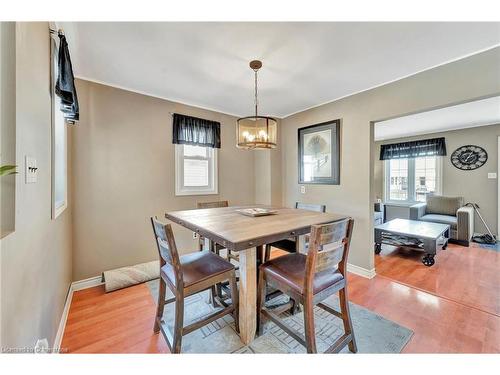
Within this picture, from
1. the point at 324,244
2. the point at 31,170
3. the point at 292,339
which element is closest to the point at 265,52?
the point at 324,244

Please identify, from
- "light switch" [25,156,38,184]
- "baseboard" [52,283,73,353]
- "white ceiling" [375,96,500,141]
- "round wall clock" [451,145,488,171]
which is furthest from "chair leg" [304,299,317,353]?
"round wall clock" [451,145,488,171]

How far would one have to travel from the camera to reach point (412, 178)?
532 cm

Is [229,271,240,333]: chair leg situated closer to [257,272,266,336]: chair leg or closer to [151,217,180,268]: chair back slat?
[257,272,266,336]: chair leg

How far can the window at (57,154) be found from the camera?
1.47 meters

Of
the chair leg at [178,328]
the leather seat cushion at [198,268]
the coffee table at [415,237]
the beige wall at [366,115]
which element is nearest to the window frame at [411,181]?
the coffee table at [415,237]

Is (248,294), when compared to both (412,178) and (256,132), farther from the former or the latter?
(412,178)

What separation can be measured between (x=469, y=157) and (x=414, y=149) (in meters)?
0.98

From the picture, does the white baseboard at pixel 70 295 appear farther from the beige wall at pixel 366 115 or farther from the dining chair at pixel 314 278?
the beige wall at pixel 366 115

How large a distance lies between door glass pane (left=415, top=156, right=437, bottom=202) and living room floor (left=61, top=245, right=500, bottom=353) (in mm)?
2524

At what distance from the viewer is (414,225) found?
11.6ft
